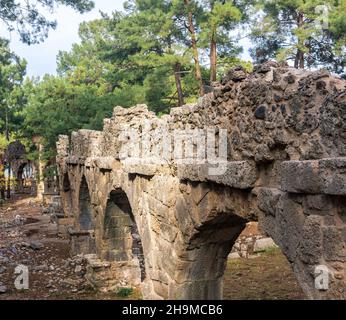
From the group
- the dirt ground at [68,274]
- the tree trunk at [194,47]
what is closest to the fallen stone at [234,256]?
the dirt ground at [68,274]

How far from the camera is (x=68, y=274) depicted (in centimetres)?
1155

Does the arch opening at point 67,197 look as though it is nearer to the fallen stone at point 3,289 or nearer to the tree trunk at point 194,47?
the tree trunk at point 194,47

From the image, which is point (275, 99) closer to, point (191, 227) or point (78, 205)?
point (191, 227)

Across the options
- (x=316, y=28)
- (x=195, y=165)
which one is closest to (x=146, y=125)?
(x=195, y=165)

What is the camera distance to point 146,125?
266 inches

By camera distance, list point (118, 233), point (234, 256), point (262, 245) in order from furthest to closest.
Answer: point (262, 245), point (234, 256), point (118, 233)

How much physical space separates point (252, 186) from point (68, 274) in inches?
358

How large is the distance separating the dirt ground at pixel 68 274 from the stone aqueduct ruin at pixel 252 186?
10.2 ft

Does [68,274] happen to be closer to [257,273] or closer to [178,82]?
[257,273]

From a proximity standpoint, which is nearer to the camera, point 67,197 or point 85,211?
point 85,211

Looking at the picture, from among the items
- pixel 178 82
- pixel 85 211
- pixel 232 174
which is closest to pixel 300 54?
pixel 178 82

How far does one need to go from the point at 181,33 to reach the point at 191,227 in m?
12.8

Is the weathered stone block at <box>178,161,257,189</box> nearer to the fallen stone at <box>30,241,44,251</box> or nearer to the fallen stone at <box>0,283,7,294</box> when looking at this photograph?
the fallen stone at <box>0,283,7,294</box>

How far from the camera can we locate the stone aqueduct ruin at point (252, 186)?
2854 mm
